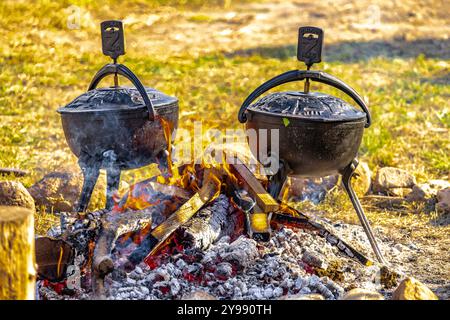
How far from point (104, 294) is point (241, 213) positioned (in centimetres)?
106

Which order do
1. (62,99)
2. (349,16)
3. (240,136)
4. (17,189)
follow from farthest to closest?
(349,16) < (62,99) < (240,136) < (17,189)

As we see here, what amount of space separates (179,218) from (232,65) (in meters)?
6.48

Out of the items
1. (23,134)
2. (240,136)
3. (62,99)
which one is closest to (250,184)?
(240,136)

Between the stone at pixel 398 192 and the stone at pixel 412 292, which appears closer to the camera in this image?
the stone at pixel 412 292

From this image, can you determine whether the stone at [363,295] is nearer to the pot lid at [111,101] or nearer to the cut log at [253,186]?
the cut log at [253,186]

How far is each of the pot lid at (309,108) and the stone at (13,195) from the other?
184 cm

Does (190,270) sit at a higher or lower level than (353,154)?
lower

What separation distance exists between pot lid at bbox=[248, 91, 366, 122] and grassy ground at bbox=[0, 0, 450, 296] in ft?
4.13

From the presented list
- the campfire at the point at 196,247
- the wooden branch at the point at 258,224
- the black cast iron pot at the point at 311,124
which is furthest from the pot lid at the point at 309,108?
the wooden branch at the point at 258,224

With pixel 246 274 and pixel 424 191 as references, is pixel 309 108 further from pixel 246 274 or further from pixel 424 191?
pixel 424 191

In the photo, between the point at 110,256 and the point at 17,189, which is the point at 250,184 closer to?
the point at 110,256

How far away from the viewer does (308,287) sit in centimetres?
353

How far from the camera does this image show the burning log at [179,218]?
3.58 meters

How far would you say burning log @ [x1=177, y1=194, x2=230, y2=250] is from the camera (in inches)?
147
